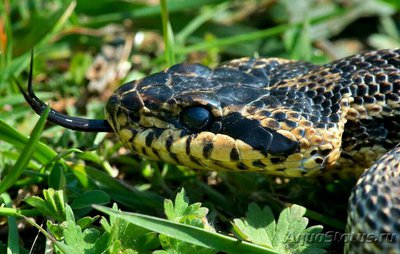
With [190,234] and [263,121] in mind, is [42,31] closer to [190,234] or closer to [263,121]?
[263,121]

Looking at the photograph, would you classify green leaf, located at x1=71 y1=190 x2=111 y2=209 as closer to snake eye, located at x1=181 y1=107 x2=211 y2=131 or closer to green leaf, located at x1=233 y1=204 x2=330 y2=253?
snake eye, located at x1=181 y1=107 x2=211 y2=131

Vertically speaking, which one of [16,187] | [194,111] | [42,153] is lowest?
[16,187]

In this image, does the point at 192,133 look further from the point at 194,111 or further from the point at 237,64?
the point at 237,64


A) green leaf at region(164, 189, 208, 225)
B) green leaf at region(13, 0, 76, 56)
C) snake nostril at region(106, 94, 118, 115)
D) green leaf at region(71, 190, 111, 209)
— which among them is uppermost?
green leaf at region(13, 0, 76, 56)

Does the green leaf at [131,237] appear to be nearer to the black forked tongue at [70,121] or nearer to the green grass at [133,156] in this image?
the green grass at [133,156]

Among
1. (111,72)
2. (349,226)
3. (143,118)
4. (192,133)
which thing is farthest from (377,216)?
(111,72)

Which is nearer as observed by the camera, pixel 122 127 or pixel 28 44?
pixel 122 127

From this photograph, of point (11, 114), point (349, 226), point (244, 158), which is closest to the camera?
point (349, 226)

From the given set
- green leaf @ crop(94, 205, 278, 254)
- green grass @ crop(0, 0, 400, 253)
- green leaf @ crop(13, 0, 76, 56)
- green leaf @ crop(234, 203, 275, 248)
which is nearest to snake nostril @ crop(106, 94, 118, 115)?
green grass @ crop(0, 0, 400, 253)

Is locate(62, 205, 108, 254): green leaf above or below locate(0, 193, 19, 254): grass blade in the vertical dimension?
above

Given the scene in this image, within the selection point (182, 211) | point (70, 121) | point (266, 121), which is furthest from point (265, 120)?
point (70, 121)
